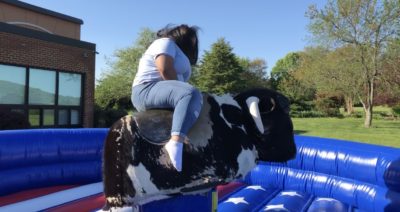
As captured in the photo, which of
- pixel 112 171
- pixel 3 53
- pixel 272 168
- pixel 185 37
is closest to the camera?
pixel 112 171

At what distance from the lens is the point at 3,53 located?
9.40m

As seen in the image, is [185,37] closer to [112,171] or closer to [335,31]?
[112,171]

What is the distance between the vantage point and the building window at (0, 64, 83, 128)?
961cm

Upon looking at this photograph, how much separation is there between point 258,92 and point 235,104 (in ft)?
0.61

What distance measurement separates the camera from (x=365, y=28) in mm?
19016

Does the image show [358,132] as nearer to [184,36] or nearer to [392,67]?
[392,67]

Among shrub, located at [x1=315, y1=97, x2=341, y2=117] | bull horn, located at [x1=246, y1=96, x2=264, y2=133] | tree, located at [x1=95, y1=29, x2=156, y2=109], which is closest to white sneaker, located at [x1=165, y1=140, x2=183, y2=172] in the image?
bull horn, located at [x1=246, y1=96, x2=264, y2=133]

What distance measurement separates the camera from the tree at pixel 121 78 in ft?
96.5

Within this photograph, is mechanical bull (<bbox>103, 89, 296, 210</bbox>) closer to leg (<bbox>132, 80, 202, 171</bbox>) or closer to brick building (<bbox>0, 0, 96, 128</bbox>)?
leg (<bbox>132, 80, 202, 171</bbox>)

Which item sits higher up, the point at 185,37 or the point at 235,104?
the point at 185,37

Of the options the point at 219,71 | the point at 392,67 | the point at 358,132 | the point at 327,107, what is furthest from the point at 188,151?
the point at 327,107

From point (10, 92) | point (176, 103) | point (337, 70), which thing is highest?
point (337, 70)

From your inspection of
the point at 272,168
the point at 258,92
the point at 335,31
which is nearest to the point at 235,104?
the point at 258,92

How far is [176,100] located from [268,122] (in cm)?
62
